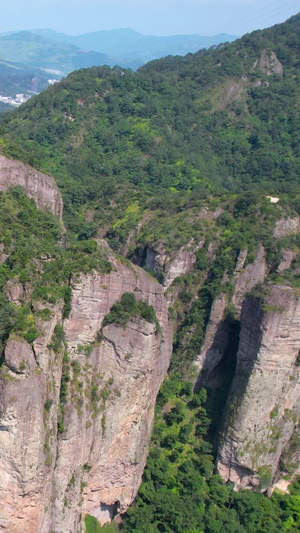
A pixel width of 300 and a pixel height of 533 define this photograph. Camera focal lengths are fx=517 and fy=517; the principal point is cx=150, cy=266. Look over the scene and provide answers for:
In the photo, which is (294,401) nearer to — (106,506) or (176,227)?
(106,506)

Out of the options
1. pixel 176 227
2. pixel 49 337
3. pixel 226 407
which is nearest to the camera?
pixel 49 337

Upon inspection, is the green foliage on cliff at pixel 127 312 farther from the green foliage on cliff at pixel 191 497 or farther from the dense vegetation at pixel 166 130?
the dense vegetation at pixel 166 130

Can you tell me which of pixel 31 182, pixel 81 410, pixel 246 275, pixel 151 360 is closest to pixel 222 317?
pixel 246 275

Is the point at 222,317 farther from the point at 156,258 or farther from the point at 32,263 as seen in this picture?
the point at 32,263

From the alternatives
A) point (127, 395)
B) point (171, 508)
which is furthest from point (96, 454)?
point (171, 508)

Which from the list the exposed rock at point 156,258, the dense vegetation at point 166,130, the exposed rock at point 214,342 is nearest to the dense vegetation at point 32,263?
the exposed rock at point 156,258

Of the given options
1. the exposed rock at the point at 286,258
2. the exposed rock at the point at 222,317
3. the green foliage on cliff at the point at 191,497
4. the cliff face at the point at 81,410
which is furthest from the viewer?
the exposed rock at the point at 286,258
